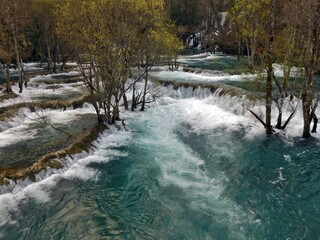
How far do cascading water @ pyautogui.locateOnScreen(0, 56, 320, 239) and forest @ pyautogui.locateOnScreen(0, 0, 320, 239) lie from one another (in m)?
0.06

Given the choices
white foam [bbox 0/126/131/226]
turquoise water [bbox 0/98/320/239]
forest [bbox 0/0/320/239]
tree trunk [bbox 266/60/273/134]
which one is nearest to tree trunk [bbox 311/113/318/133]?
forest [bbox 0/0/320/239]

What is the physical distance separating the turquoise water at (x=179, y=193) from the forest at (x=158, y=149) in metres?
0.06

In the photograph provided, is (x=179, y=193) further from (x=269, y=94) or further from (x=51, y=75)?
(x=51, y=75)

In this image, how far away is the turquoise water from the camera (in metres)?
11.1

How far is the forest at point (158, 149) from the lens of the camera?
11.6m

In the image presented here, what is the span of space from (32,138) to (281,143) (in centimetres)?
1488

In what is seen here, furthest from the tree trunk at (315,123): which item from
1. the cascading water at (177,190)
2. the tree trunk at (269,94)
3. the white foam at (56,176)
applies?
the white foam at (56,176)

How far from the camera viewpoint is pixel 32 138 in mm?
19391

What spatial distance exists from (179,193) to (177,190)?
0.28 m

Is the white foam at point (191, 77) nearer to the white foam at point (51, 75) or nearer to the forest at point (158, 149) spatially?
the forest at point (158, 149)

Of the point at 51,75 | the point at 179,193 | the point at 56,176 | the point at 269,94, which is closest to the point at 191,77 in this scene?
the point at 51,75

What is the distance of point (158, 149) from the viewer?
→ 18719 millimetres

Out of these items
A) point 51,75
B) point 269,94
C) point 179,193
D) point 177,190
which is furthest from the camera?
point 51,75

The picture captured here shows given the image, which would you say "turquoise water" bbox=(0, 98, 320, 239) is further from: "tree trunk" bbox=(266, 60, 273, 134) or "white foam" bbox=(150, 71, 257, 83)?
"white foam" bbox=(150, 71, 257, 83)
